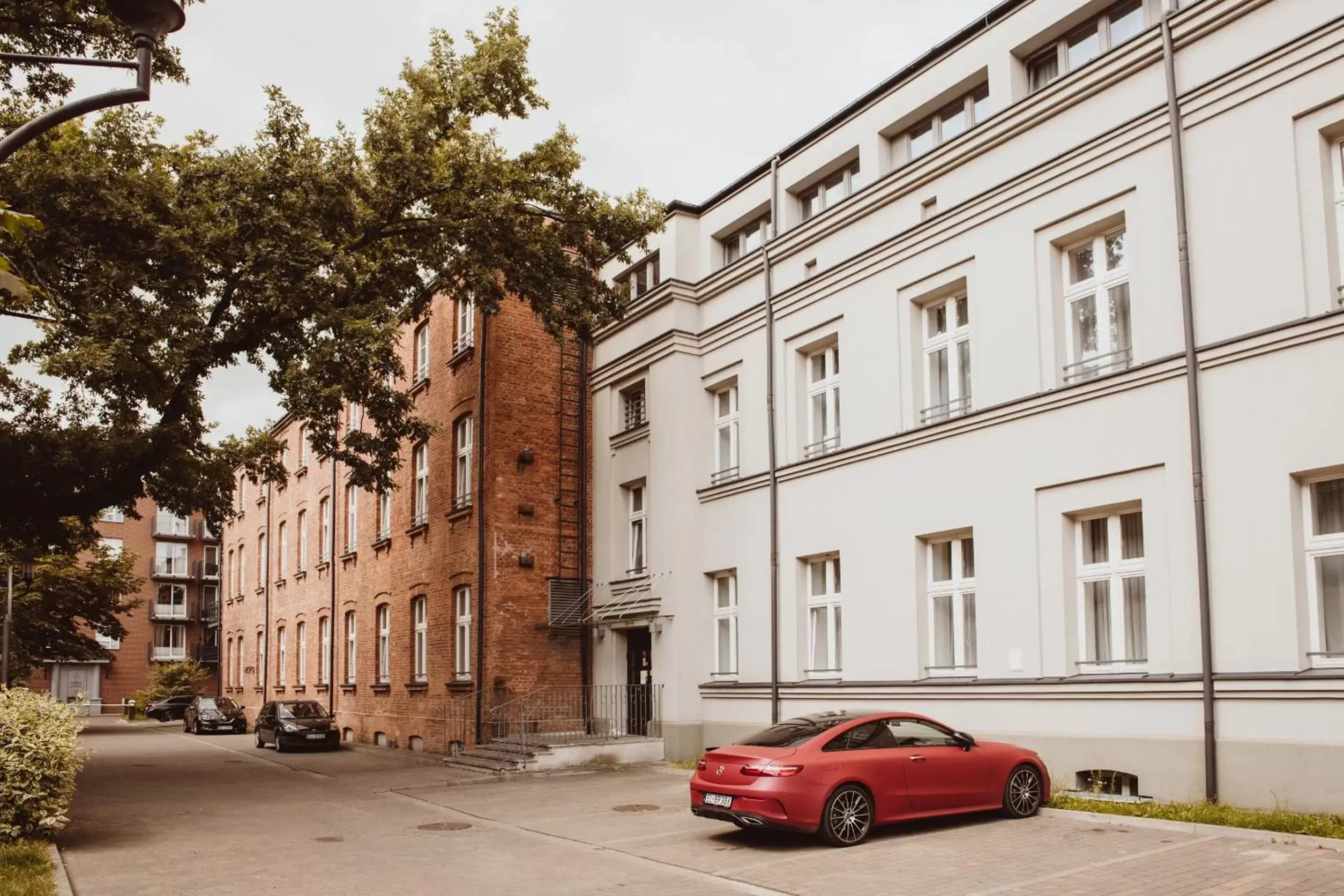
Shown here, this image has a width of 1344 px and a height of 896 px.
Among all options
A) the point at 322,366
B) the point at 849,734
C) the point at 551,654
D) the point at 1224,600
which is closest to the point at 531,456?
the point at 551,654

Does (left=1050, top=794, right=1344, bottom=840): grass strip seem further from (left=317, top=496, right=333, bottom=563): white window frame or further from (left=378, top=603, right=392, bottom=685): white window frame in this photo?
(left=317, top=496, right=333, bottom=563): white window frame

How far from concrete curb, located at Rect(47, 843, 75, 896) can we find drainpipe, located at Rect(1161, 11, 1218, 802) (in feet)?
37.5

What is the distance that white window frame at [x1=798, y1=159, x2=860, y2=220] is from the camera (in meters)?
19.2

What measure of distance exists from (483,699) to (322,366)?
835 centimetres

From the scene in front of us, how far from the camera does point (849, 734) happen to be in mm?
11750

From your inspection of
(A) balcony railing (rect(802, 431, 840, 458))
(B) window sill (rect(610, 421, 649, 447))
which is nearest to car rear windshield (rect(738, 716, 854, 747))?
(A) balcony railing (rect(802, 431, 840, 458))

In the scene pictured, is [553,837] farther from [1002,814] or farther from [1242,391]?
[1242,391]

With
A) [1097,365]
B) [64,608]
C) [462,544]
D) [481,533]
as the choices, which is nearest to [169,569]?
[64,608]

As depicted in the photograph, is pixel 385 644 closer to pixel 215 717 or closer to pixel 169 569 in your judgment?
pixel 215 717

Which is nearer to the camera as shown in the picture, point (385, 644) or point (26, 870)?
point (26, 870)

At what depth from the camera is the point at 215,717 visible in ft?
130

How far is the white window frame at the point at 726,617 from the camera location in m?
20.7

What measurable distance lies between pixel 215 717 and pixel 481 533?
21630mm

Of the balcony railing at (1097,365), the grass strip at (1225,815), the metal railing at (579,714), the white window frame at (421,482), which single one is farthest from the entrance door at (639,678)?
the balcony railing at (1097,365)
